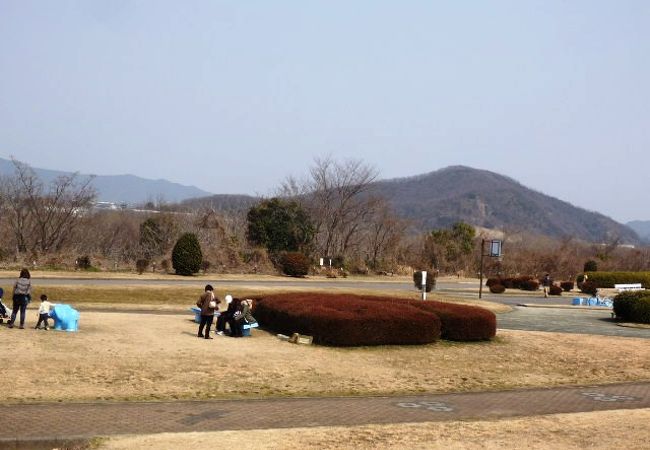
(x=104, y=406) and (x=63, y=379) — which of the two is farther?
(x=63, y=379)

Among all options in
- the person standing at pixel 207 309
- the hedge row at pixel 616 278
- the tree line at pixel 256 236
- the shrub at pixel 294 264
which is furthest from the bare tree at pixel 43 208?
the hedge row at pixel 616 278

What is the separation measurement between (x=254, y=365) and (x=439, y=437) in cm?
553

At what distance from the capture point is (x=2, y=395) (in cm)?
1111

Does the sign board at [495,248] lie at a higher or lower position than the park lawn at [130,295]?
higher

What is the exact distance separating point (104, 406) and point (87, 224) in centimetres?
4558

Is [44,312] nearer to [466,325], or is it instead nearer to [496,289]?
[466,325]

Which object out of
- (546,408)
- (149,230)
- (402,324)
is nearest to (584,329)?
(402,324)

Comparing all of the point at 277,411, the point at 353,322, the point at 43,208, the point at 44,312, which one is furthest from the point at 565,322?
the point at 43,208

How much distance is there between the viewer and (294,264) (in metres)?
44.7

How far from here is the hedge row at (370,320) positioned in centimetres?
1766

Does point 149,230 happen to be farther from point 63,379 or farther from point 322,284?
point 63,379

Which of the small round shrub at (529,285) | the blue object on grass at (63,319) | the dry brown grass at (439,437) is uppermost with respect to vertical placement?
the small round shrub at (529,285)

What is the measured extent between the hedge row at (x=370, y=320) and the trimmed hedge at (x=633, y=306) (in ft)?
33.6

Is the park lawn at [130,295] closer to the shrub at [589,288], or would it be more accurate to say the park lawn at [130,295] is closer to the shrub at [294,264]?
the shrub at [294,264]
